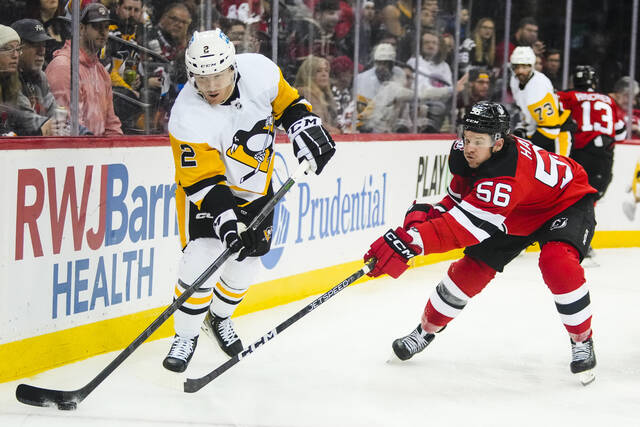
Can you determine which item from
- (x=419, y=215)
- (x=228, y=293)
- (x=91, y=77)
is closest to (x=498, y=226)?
(x=419, y=215)

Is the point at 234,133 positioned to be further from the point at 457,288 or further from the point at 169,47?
the point at 169,47

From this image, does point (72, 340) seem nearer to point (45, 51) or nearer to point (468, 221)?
point (45, 51)

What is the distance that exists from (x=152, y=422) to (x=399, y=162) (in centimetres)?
315

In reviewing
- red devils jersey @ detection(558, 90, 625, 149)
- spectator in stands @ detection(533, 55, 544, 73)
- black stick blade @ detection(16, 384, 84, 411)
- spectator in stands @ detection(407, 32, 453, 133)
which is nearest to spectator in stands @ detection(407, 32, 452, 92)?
spectator in stands @ detection(407, 32, 453, 133)

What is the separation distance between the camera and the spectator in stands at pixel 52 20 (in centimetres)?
328

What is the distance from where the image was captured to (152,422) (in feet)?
8.63

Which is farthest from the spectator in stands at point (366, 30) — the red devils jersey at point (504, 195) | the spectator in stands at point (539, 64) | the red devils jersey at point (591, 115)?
the red devils jersey at point (504, 195)

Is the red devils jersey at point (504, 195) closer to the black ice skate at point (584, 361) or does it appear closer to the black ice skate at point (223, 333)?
the black ice skate at point (584, 361)

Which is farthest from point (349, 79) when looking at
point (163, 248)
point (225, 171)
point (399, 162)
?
point (225, 171)

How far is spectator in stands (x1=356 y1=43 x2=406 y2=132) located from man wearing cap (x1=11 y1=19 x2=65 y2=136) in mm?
2340

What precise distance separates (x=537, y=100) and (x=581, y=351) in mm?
2881

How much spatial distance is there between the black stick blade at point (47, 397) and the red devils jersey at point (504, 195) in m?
1.17

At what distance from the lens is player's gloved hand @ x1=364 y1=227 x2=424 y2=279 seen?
9.41ft

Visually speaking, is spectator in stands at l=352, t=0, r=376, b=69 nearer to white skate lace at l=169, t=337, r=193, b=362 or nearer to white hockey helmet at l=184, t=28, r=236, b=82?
white hockey helmet at l=184, t=28, r=236, b=82
